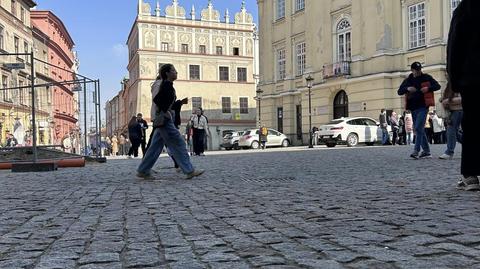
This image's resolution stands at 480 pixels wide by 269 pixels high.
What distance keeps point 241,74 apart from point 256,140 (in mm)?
28256

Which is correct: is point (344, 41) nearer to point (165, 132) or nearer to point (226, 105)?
point (165, 132)

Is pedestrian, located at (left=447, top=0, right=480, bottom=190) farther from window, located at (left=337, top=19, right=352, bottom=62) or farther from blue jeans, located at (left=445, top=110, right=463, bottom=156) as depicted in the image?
window, located at (left=337, top=19, right=352, bottom=62)

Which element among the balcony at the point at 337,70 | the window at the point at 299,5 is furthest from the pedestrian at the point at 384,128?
the window at the point at 299,5

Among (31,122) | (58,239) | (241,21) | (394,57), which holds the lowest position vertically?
(58,239)

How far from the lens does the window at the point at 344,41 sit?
32625mm

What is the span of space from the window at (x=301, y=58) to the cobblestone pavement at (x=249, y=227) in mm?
31350

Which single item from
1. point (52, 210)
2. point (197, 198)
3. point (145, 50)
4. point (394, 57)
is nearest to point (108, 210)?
point (52, 210)

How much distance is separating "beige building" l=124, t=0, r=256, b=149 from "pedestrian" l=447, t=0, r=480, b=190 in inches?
2005

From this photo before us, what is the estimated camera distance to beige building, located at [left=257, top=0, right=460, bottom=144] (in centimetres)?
2822

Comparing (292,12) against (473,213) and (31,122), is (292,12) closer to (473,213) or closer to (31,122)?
(31,122)

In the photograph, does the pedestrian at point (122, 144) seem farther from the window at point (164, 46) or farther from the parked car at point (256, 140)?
the window at point (164, 46)

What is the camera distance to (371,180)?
6801 millimetres

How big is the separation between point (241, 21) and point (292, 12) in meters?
24.1

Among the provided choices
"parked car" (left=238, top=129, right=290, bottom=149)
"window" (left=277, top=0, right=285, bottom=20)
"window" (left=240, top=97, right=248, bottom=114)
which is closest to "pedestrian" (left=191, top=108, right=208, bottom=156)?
"parked car" (left=238, top=129, right=290, bottom=149)
